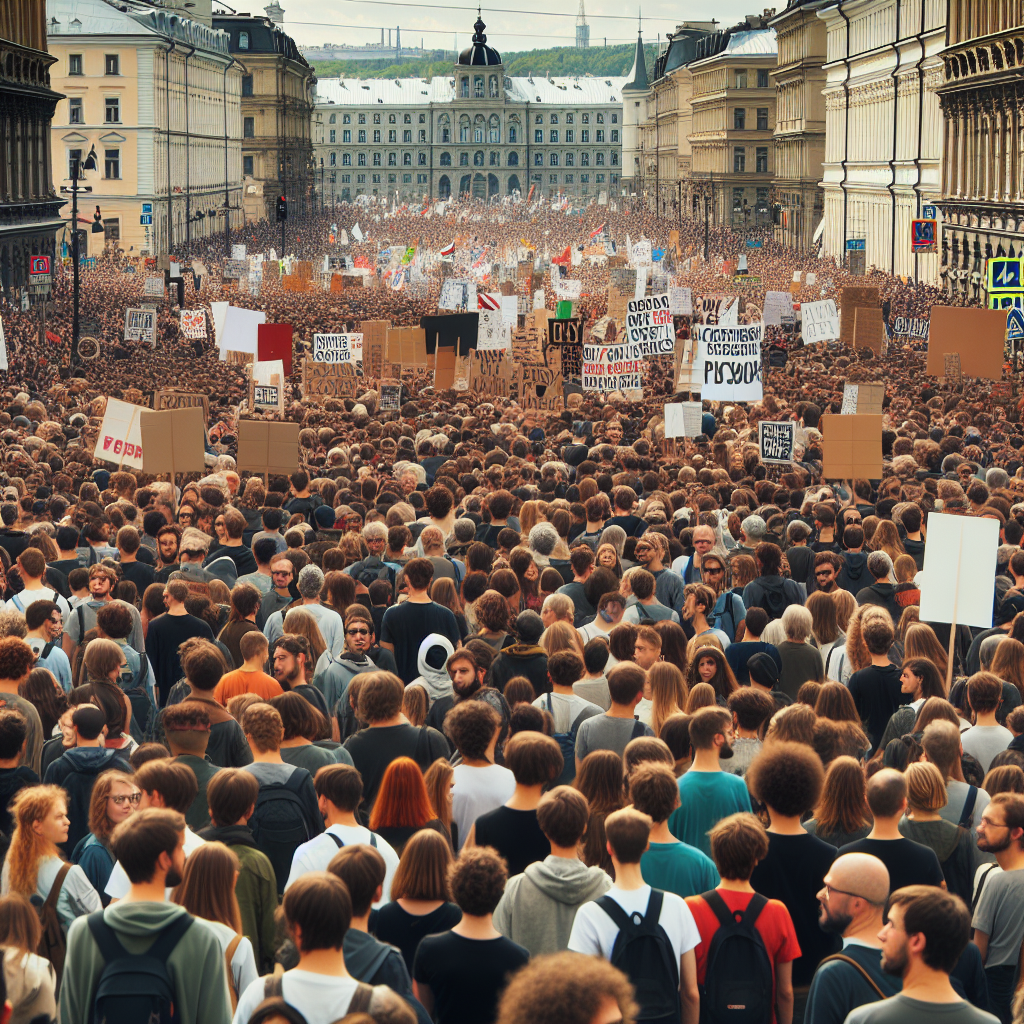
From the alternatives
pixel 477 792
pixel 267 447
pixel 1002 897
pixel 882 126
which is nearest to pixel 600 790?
pixel 477 792

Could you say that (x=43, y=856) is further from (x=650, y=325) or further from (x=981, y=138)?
(x=981, y=138)

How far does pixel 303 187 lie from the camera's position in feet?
427

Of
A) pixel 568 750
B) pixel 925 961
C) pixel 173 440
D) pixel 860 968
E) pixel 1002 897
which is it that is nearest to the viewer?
pixel 925 961

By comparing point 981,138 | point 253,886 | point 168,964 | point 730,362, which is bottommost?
point 253,886

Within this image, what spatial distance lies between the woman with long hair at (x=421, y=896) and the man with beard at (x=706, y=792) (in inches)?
Result: 55.8

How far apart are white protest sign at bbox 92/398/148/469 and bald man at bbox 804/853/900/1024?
35.7 feet

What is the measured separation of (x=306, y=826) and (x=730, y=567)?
5765mm

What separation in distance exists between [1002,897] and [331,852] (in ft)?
7.67

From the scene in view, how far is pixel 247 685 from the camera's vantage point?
872 cm

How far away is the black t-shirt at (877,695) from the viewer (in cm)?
900

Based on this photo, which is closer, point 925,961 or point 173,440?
point 925,961

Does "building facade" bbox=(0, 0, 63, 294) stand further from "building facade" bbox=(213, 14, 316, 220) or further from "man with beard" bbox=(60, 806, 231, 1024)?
"building facade" bbox=(213, 14, 316, 220)

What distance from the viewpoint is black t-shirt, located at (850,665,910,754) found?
29.5 ft

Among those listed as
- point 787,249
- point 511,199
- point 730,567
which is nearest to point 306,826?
point 730,567
